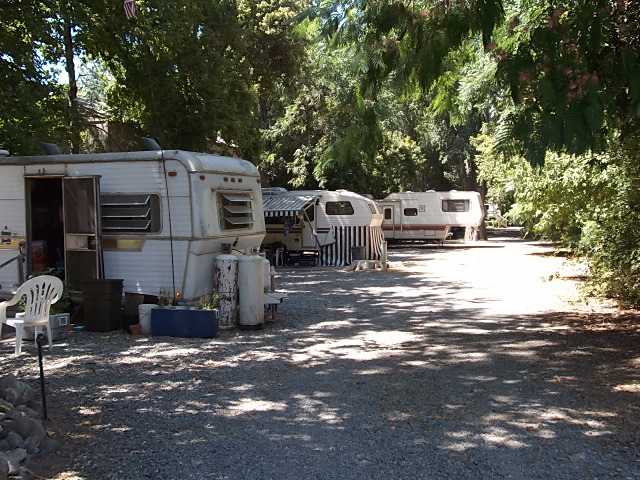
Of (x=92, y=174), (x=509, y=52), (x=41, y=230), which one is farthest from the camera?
(x=41, y=230)

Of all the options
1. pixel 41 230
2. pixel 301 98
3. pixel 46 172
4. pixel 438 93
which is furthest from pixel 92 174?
pixel 301 98

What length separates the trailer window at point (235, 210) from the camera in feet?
33.7

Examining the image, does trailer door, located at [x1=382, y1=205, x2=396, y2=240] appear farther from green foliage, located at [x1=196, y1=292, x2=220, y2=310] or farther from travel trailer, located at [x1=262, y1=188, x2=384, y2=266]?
green foliage, located at [x1=196, y1=292, x2=220, y2=310]

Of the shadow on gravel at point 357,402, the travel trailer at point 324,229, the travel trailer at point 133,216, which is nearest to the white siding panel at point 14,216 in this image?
the travel trailer at point 133,216

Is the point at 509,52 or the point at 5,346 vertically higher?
the point at 509,52

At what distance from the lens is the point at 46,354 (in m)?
7.83

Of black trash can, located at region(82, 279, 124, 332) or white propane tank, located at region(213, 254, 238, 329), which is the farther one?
white propane tank, located at region(213, 254, 238, 329)

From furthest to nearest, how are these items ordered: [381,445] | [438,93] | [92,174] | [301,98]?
1. [301,98]
2. [92,174]
3. [438,93]
4. [381,445]

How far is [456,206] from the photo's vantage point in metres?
30.0

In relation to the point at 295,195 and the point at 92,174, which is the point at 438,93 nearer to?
the point at 92,174

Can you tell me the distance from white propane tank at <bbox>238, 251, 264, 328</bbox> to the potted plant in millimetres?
452

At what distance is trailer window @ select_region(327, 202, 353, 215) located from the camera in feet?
68.0

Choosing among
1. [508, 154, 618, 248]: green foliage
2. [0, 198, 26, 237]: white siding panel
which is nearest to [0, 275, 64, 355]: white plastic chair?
[0, 198, 26, 237]: white siding panel

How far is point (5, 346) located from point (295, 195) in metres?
13.5
